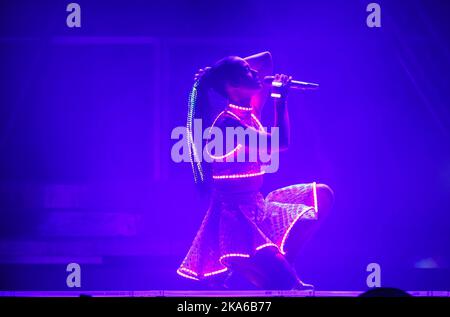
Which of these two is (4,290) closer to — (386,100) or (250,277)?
(250,277)

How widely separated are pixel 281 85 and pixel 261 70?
0.12m

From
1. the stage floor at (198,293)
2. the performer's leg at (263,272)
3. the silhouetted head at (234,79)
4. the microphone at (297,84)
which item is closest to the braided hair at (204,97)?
the silhouetted head at (234,79)

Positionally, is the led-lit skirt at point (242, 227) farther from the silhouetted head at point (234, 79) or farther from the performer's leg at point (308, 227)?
the silhouetted head at point (234, 79)

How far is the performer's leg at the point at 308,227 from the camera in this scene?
300 centimetres

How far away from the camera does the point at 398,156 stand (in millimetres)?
3059

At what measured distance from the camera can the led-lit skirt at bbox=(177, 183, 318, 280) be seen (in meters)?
2.97

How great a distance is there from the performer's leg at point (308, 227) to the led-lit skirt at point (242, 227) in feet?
0.05

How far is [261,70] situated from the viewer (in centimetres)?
308

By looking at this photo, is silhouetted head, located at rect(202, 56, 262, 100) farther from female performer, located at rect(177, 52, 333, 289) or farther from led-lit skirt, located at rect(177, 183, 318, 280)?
led-lit skirt, located at rect(177, 183, 318, 280)

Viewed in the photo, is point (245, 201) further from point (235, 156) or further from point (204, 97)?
Answer: point (204, 97)

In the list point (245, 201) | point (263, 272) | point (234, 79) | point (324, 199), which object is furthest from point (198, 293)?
point (234, 79)

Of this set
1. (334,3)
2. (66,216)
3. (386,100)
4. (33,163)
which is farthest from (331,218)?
(33,163)

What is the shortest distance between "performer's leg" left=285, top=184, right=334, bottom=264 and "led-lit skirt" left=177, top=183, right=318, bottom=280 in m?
0.02

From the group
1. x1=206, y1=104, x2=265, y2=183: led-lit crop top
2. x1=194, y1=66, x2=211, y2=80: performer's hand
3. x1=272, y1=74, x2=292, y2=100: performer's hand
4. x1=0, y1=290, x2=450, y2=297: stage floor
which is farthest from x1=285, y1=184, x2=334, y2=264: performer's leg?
x1=194, y1=66, x2=211, y2=80: performer's hand
